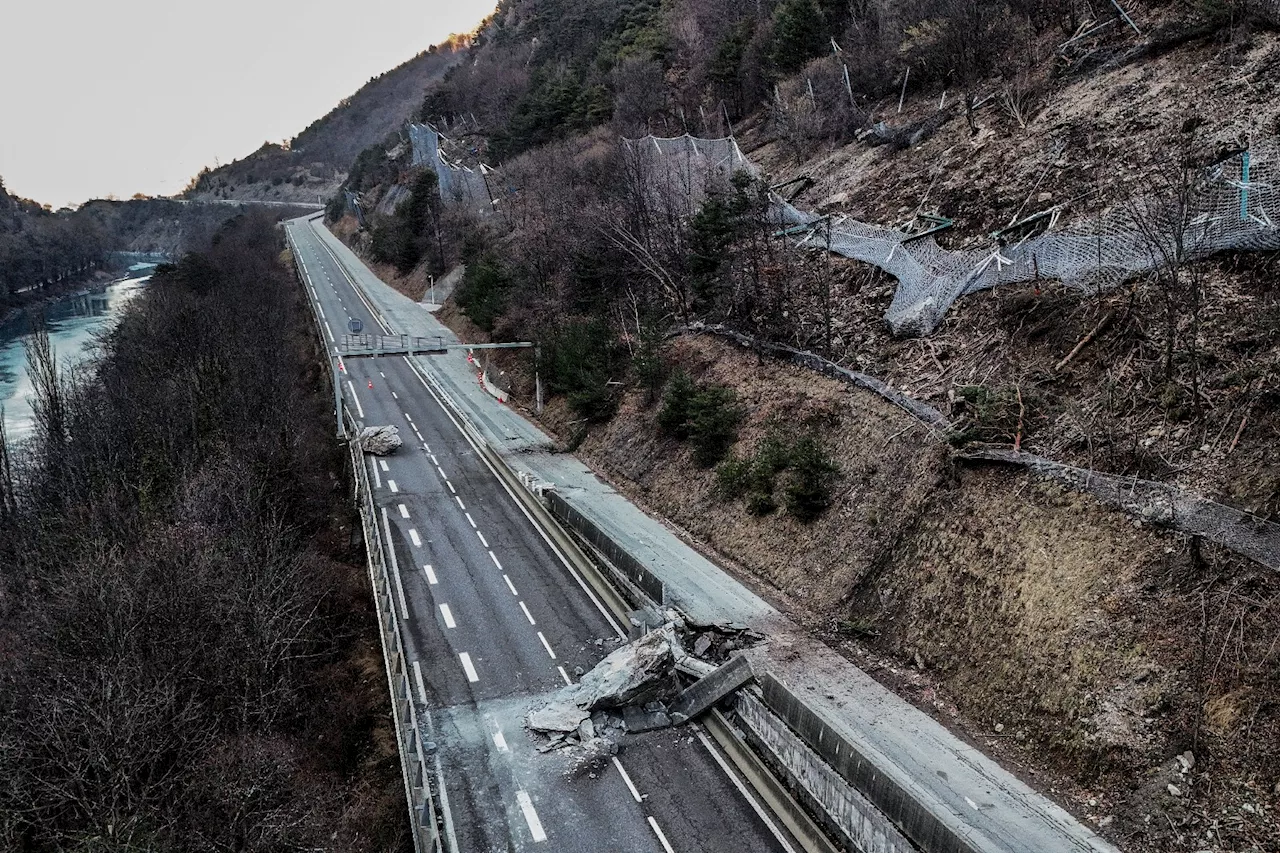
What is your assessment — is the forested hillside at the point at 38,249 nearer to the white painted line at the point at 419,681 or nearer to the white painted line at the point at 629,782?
the white painted line at the point at 419,681

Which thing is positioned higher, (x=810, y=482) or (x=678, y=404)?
(x=678, y=404)

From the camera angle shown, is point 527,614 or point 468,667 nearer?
point 468,667

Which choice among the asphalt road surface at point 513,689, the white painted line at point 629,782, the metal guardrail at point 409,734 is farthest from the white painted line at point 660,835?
the metal guardrail at point 409,734

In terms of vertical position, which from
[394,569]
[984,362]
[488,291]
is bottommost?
[394,569]

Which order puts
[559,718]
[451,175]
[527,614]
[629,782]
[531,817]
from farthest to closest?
[451,175], [527,614], [559,718], [629,782], [531,817]

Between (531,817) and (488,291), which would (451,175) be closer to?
(488,291)

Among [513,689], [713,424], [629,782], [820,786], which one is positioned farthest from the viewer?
[713,424]

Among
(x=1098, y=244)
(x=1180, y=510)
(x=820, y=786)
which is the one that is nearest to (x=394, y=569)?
(x=820, y=786)

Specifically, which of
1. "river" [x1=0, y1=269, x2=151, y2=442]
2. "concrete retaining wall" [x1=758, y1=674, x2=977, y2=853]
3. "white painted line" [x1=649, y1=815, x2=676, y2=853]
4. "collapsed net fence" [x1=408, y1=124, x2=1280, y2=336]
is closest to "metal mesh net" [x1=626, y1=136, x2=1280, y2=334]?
"collapsed net fence" [x1=408, y1=124, x2=1280, y2=336]
